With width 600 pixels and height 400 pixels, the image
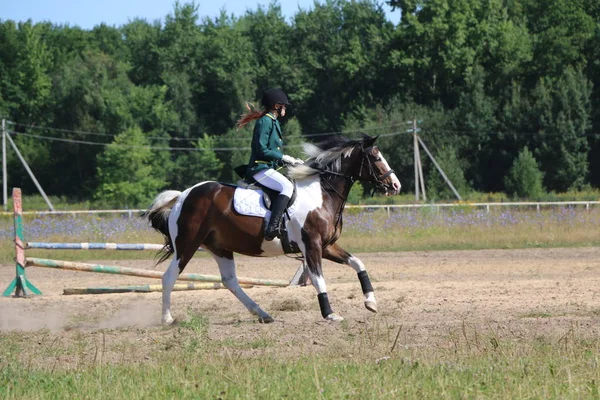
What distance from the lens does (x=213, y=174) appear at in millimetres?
70875

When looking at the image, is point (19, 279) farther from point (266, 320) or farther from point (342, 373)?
point (342, 373)

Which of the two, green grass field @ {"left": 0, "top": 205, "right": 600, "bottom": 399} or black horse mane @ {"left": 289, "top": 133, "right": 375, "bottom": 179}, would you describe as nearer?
green grass field @ {"left": 0, "top": 205, "right": 600, "bottom": 399}

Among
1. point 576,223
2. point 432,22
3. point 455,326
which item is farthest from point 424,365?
point 432,22

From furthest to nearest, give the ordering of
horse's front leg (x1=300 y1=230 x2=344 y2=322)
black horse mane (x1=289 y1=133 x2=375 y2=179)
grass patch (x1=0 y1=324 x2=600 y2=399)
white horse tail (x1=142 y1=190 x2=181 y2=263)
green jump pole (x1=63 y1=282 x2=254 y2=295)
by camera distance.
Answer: green jump pole (x1=63 y1=282 x2=254 y2=295) < white horse tail (x1=142 y1=190 x2=181 y2=263) < black horse mane (x1=289 y1=133 x2=375 y2=179) < horse's front leg (x1=300 y1=230 x2=344 y2=322) < grass patch (x1=0 y1=324 x2=600 y2=399)

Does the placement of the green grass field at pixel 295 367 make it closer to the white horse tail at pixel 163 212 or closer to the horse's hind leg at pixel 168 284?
the horse's hind leg at pixel 168 284

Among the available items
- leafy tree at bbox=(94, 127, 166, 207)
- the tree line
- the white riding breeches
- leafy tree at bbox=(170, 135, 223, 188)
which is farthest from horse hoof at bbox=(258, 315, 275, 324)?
leafy tree at bbox=(170, 135, 223, 188)

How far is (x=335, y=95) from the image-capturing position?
2891 inches

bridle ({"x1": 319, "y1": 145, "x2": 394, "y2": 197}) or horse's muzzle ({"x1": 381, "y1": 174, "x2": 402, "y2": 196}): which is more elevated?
bridle ({"x1": 319, "y1": 145, "x2": 394, "y2": 197})

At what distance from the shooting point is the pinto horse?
39.0 feet

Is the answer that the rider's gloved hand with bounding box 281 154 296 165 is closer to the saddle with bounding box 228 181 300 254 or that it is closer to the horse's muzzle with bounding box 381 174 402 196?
the saddle with bounding box 228 181 300 254

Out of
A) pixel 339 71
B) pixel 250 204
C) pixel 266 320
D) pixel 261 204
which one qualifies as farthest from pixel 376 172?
pixel 339 71

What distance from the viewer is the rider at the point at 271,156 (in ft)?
39.0

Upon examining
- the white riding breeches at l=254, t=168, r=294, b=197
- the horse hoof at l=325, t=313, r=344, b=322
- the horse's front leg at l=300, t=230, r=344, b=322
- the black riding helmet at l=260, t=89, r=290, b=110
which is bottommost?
the horse hoof at l=325, t=313, r=344, b=322

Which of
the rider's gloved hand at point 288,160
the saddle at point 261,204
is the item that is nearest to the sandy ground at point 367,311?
the saddle at point 261,204
